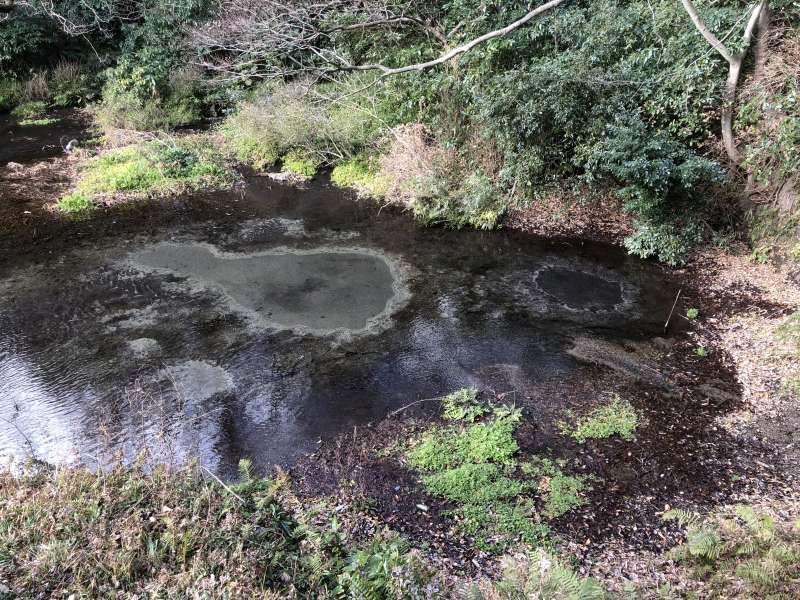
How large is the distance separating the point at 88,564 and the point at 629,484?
4.75m

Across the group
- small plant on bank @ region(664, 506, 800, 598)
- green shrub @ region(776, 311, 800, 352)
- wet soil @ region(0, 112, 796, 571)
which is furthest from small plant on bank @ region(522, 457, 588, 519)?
green shrub @ region(776, 311, 800, 352)

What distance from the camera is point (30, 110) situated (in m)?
18.9

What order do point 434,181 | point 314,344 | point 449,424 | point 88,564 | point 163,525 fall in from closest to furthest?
point 88,564
point 163,525
point 449,424
point 314,344
point 434,181

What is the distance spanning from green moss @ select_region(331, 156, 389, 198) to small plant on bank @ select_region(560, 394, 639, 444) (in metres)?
8.13

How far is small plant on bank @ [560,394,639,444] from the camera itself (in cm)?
605

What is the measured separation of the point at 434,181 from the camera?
38.5 feet

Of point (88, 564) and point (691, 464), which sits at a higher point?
point (88, 564)

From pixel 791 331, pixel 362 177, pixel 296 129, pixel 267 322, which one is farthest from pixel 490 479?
pixel 296 129

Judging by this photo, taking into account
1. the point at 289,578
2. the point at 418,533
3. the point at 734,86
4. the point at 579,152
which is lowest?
the point at 418,533

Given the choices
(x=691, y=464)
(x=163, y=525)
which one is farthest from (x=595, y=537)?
(x=163, y=525)

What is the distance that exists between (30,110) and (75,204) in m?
9.94

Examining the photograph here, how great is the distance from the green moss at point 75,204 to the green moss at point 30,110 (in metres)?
9.14

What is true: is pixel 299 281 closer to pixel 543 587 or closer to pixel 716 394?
pixel 716 394

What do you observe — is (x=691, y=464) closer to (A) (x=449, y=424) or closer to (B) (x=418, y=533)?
(A) (x=449, y=424)
